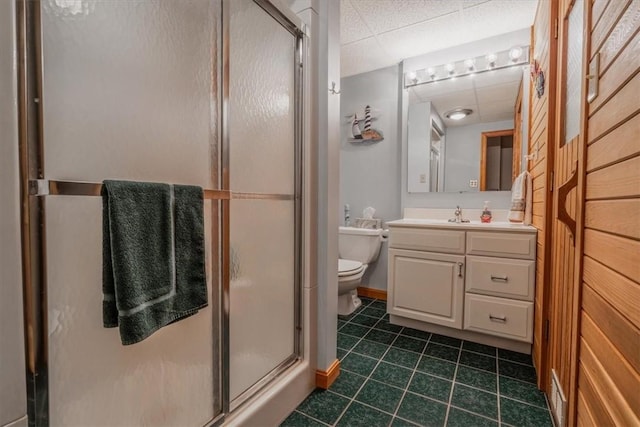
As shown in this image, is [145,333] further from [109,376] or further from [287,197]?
[287,197]

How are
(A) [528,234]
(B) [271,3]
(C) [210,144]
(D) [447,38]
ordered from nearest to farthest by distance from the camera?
(C) [210,144]
(B) [271,3]
(A) [528,234]
(D) [447,38]

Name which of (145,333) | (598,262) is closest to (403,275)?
(598,262)

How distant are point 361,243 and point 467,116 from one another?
141 centimetres

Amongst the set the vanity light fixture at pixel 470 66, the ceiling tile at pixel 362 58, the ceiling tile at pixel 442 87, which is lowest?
the ceiling tile at pixel 442 87

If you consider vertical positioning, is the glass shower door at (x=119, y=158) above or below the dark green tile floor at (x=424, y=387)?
above

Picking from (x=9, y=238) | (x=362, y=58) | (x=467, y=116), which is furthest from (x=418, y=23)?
(x=9, y=238)

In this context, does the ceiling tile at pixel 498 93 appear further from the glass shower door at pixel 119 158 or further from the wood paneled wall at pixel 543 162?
the glass shower door at pixel 119 158

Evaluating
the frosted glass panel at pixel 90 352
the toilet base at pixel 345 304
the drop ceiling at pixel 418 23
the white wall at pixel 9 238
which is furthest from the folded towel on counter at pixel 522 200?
the white wall at pixel 9 238

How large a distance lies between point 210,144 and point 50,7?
1.57 feet

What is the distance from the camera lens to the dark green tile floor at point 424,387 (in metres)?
1.32

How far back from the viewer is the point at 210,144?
3.32ft

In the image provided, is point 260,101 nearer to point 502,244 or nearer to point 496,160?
point 502,244

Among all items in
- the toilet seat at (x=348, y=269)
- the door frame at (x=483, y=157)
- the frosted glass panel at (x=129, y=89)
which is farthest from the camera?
the door frame at (x=483, y=157)

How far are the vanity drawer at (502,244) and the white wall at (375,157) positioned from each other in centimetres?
89
